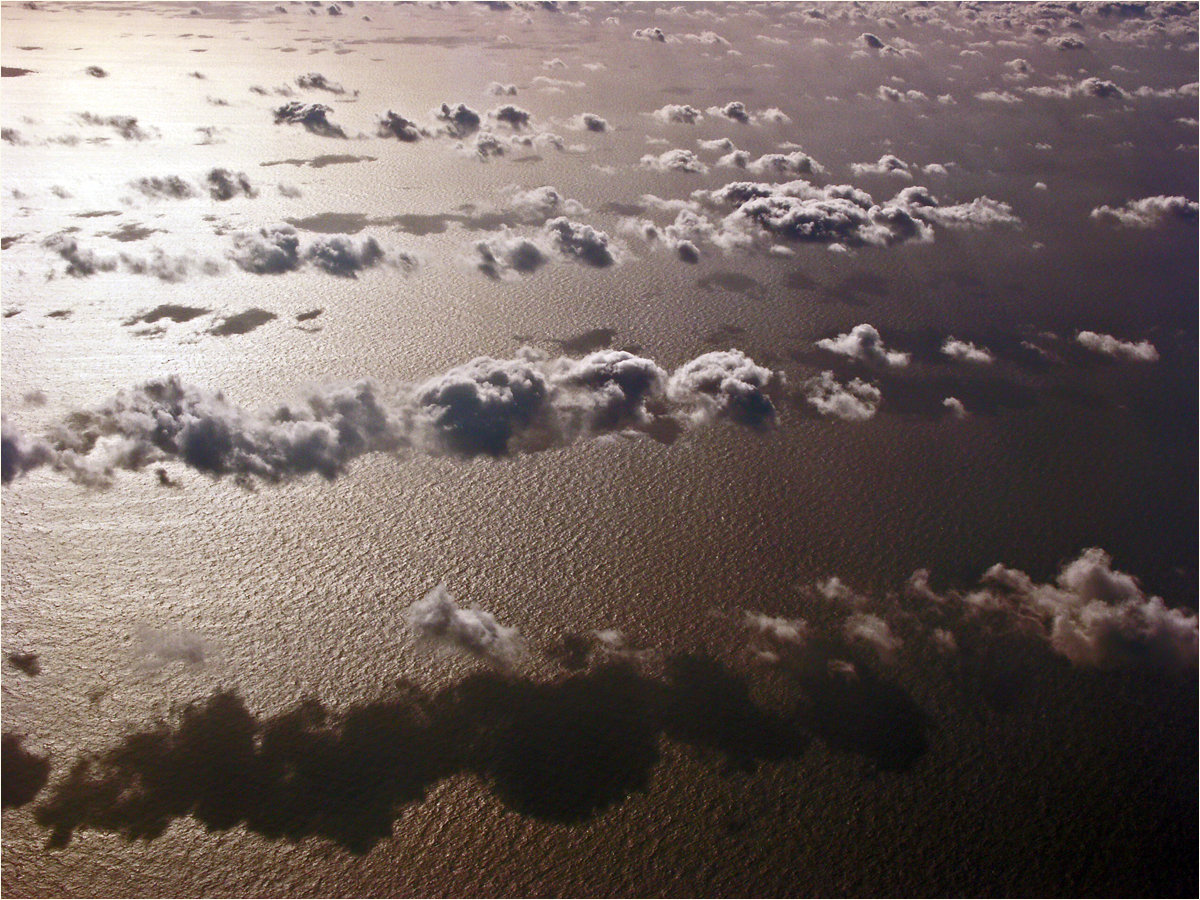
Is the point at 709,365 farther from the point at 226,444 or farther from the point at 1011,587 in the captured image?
the point at 226,444

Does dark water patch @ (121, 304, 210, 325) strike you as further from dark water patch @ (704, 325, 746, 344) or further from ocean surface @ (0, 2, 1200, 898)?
dark water patch @ (704, 325, 746, 344)

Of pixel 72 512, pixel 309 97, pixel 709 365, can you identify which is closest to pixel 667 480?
pixel 709 365

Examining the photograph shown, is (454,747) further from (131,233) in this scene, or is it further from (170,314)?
(131,233)

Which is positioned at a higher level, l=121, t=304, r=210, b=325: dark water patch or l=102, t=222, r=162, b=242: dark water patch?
l=102, t=222, r=162, b=242: dark water patch

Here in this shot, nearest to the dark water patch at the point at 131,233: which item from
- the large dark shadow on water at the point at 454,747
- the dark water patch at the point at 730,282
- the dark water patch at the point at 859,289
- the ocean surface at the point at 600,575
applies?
the ocean surface at the point at 600,575

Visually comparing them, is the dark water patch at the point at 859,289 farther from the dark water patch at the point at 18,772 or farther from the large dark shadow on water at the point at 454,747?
the dark water patch at the point at 18,772

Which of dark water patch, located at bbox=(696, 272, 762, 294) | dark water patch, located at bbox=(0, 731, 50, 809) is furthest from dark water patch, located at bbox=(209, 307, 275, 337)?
dark water patch, located at bbox=(696, 272, 762, 294)
